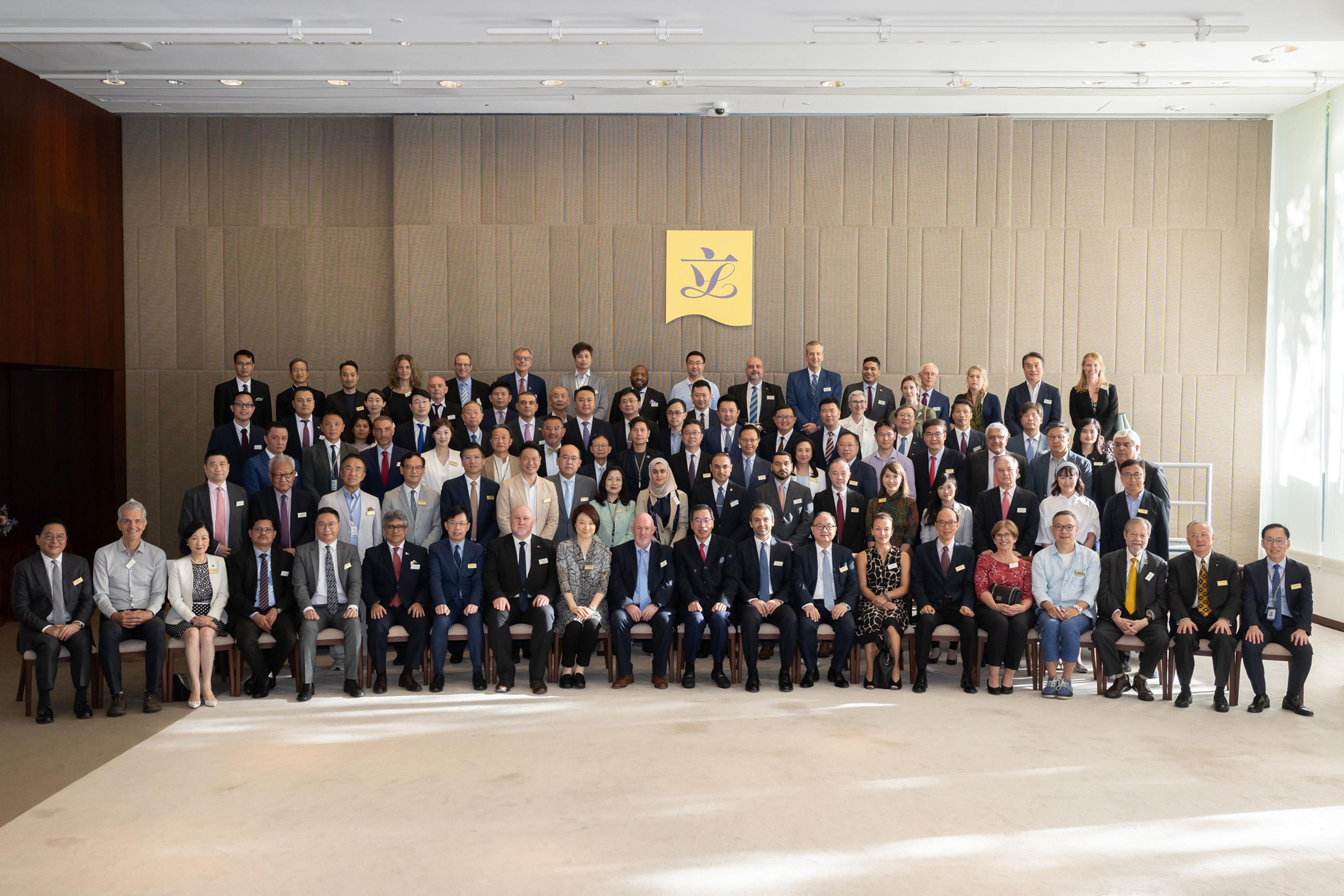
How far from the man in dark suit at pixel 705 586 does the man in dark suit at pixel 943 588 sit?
3.60 ft

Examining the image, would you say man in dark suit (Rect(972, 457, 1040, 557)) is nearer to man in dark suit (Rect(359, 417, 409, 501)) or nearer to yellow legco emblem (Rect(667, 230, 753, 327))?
yellow legco emblem (Rect(667, 230, 753, 327))

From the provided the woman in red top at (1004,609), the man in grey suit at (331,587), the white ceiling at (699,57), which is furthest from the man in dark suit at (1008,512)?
the man in grey suit at (331,587)

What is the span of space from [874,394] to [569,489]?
2738 millimetres

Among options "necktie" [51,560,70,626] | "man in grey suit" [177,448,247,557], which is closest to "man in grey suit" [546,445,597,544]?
"man in grey suit" [177,448,247,557]

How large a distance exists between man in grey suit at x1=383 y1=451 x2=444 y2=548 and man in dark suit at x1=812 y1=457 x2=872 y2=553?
2.41 meters

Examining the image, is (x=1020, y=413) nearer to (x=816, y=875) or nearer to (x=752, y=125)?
(x=752, y=125)

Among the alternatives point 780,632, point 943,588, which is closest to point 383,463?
point 780,632

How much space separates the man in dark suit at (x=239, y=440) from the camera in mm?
7227

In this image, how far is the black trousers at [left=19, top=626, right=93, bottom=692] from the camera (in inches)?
205

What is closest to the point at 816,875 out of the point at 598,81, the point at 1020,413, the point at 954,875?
the point at 954,875

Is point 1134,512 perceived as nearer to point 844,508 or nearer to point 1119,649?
point 1119,649

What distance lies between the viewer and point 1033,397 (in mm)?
7836

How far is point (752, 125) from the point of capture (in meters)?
9.09

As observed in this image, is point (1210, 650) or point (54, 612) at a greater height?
point (54, 612)
